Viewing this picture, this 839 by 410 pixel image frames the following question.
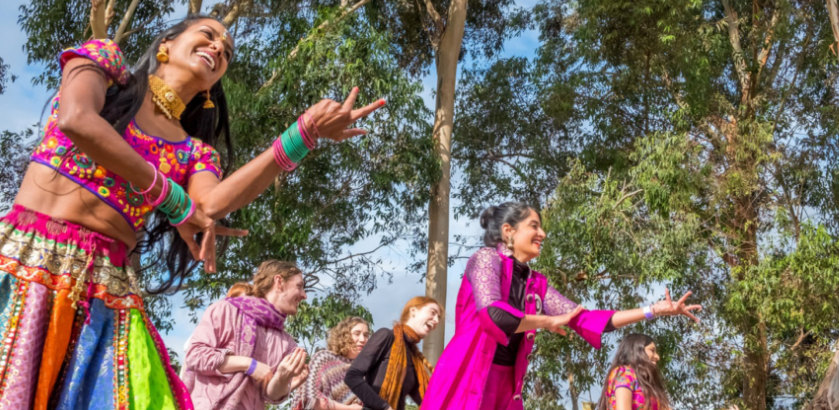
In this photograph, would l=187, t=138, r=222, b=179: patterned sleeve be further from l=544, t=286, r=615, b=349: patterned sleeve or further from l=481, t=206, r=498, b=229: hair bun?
l=481, t=206, r=498, b=229: hair bun

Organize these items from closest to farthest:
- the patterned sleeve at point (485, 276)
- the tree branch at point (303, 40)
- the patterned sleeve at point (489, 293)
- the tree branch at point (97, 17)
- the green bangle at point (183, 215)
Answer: the green bangle at point (183, 215)
the patterned sleeve at point (489, 293)
the patterned sleeve at point (485, 276)
the tree branch at point (97, 17)
the tree branch at point (303, 40)

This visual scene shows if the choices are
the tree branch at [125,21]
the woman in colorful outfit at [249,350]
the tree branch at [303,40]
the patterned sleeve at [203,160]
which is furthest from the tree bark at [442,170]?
the patterned sleeve at [203,160]

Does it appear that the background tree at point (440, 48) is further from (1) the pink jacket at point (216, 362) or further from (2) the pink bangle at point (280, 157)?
(2) the pink bangle at point (280, 157)

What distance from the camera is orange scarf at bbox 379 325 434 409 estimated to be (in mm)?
5348

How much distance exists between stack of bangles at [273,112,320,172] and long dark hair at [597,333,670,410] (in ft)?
13.7

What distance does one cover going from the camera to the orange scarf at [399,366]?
5348mm

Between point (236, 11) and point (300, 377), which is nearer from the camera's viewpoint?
point (300, 377)

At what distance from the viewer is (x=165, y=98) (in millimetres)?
2180

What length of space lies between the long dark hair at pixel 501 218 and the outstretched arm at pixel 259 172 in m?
2.47

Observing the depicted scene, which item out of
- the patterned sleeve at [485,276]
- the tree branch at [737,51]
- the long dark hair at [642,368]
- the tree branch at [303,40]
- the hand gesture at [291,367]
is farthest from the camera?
the tree branch at [737,51]

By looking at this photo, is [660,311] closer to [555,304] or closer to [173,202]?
[555,304]

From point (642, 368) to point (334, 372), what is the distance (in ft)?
Result: 6.51

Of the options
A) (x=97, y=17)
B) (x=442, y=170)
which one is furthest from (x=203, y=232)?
(x=442, y=170)

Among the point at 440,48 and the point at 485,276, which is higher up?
the point at 440,48
